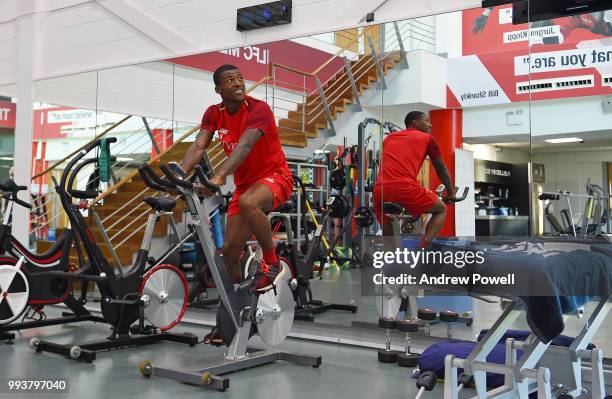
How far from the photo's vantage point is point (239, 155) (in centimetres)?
365

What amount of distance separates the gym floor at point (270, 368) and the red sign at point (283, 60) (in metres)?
1.71

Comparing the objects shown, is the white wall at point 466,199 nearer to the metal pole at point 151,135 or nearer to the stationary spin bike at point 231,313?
the stationary spin bike at point 231,313

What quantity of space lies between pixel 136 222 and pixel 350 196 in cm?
275

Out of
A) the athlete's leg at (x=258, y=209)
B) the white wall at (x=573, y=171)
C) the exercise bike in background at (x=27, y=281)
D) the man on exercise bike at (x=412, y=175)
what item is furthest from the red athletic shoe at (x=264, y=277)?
the exercise bike in background at (x=27, y=281)

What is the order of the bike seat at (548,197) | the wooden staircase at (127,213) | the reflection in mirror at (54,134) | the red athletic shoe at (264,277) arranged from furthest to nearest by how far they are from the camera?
the reflection in mirror at (54,134), the wooden staircase at (127,213), the bike seat at (548,197), the red athletic shoe at (264,277)

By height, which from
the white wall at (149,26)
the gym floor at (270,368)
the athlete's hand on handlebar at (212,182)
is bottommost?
the gym floor at (270,368)

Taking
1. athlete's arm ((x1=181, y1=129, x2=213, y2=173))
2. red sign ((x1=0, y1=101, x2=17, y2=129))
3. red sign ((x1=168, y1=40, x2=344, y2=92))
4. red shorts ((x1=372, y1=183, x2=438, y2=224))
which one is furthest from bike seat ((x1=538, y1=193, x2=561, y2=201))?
red sign ((x1=0, y1=101, x2=17, y2=129))

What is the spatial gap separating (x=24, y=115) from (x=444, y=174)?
17.9 ft

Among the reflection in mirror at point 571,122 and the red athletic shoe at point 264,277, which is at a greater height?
the reflection in mirror at point 571,122

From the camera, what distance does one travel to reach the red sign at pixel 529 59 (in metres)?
4.09

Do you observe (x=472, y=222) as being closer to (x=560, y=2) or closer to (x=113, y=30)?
(x=560, y=2)

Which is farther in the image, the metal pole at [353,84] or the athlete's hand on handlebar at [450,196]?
the metal pole at [353,84]

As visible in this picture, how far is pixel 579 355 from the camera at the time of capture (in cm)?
301

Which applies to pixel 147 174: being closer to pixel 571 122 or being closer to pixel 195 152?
pixel 195 152
